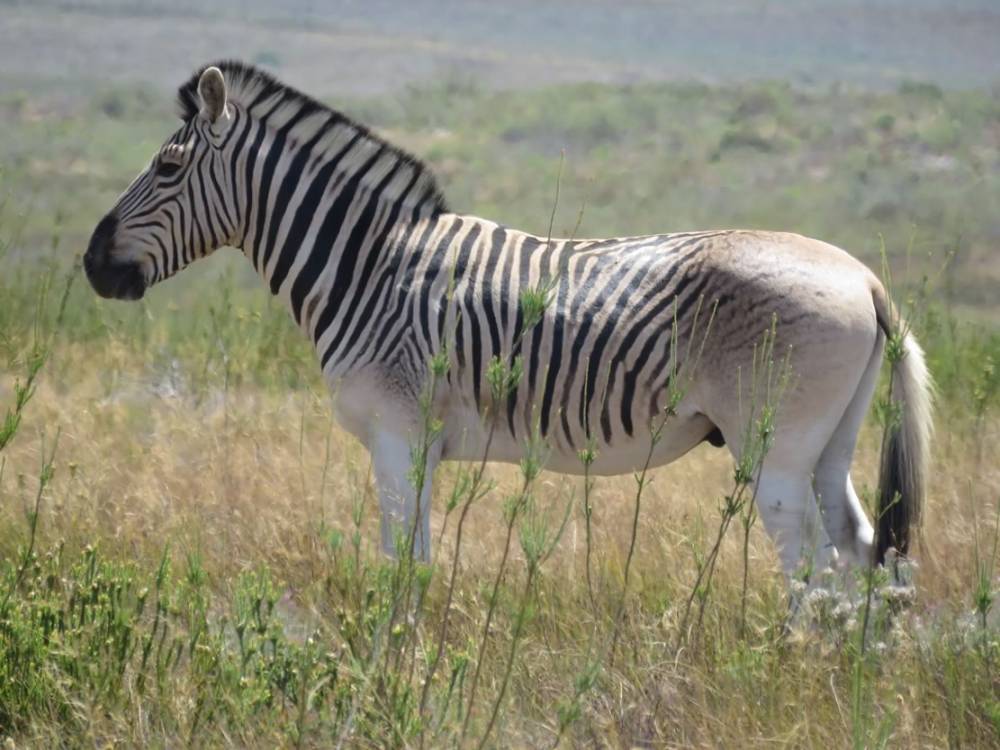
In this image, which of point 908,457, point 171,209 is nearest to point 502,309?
point 171,209

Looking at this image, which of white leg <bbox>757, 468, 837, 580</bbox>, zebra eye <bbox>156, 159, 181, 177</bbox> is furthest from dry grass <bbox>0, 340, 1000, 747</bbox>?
zebra eye <bbox>156, 159, 181, 177</bbox>

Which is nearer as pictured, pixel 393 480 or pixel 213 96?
pixel 393 480

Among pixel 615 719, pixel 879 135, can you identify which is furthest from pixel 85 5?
pixel 615 719

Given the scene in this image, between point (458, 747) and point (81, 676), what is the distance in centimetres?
106

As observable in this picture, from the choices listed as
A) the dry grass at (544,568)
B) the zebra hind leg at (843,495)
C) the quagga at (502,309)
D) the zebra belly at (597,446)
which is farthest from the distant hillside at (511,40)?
the zebra hind leg at (843,495)

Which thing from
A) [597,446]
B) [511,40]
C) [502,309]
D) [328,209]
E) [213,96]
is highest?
[511,40]

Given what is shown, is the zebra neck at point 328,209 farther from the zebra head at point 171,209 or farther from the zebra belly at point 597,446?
the zebra belly at point 597,446

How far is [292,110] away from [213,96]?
318 millimetres

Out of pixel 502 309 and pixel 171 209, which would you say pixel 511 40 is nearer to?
pixel 171 209

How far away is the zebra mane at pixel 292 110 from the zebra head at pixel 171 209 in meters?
0.08

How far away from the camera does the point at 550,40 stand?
5497 cm

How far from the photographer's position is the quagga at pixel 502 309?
15.9ft

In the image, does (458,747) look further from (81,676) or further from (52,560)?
(52,560)

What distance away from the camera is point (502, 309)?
532cm
